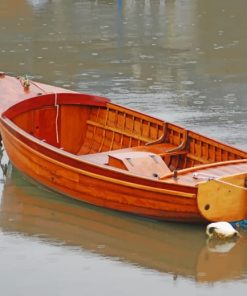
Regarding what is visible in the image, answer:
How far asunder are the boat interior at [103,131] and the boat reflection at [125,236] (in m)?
0.96

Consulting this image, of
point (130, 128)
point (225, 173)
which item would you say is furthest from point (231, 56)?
point (225, 173)

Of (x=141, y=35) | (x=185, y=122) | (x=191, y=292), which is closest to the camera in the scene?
(x=191, y=292)

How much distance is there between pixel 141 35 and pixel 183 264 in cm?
1739

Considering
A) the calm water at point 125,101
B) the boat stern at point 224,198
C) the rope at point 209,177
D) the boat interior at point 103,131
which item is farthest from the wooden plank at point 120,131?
the boat stern at point 224,198

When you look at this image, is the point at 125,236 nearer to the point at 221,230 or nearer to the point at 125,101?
the point at 221,230

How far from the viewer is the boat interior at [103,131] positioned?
14.1 meters

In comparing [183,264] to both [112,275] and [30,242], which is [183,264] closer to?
[112,275]

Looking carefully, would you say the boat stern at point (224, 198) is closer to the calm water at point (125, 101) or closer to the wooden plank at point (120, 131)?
the calm water at point (125, 101)

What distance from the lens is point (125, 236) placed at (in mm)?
12547

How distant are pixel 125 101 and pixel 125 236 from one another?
7730mm

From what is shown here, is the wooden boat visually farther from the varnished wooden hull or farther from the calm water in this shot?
the calm water

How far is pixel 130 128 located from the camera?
1520 cm

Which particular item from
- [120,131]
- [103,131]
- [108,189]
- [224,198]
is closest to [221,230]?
[224,198]

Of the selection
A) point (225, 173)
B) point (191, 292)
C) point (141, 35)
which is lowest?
point (191, 292)
